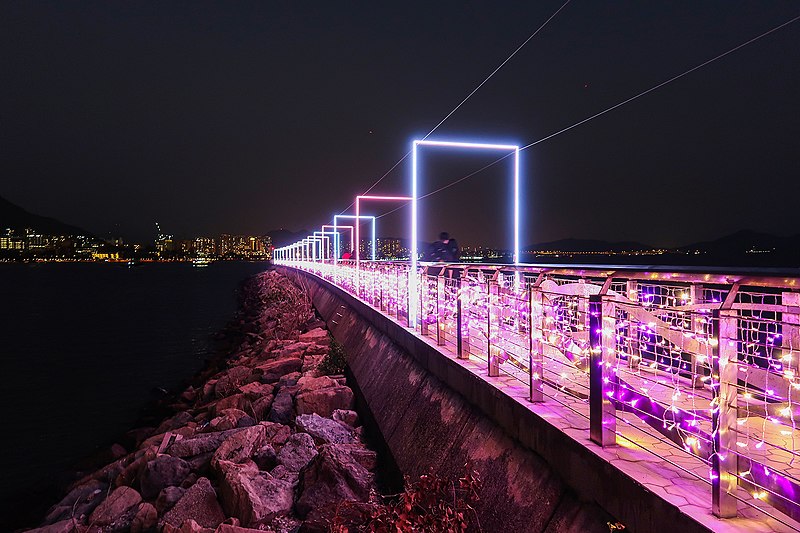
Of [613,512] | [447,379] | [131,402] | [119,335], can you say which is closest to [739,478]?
[613,512]

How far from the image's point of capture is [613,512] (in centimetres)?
356

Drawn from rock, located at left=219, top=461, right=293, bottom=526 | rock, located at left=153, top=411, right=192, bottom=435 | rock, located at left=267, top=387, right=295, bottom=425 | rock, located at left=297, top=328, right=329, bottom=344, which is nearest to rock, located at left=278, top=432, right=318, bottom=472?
rock, located at left=219, top=461, right=293, bottom=526

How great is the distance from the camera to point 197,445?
28.9 ft

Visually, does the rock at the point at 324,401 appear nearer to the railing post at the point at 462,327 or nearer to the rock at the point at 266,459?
the rock at the point at 266,459

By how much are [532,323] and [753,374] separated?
2.19 m

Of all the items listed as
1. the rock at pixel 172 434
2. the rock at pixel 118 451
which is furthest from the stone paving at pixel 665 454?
the rock at pixel 118 451

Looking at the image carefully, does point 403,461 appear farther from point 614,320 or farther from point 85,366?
point 85,366

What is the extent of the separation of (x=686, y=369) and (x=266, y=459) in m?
5.57

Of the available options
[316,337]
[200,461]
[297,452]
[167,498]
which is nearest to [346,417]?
[297,452]

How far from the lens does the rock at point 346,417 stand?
9641 millimetres

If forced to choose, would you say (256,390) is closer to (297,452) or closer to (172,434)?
(172,434)

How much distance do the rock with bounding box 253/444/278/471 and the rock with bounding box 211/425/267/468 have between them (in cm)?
11

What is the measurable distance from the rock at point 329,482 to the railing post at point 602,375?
10.9ft

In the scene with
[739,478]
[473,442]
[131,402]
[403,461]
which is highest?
[739,478]
